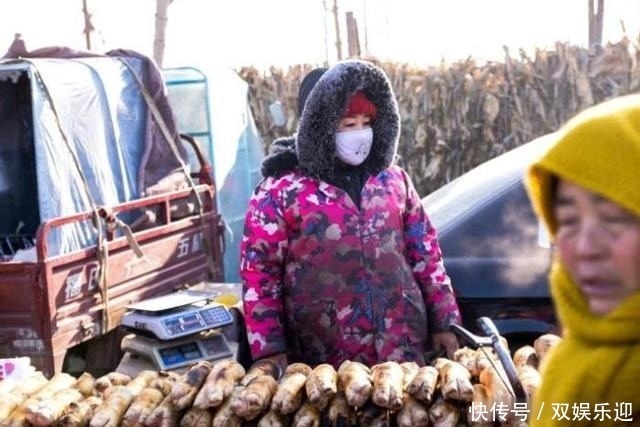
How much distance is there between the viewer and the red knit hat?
12.4ft

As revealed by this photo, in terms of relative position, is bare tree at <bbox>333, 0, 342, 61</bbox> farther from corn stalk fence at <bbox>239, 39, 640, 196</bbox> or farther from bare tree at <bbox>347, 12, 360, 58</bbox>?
corn stalk fence at <bbox>239, 39, 640, 196</bbox>

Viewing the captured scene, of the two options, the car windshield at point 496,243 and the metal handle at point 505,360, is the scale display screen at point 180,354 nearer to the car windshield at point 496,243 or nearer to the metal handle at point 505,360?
the car windshield at point 496,243

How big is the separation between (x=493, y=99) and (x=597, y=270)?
10.7 metres

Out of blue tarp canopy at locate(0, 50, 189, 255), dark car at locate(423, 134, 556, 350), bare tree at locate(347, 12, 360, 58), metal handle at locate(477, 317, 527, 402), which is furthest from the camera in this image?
bare tree at locate(347, 12, 360, 58)

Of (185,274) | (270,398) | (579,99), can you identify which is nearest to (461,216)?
(270,398)

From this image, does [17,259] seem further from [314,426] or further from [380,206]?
[314,426]

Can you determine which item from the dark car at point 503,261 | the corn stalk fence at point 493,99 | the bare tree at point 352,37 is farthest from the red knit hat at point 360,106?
the bare tree at point 352,37

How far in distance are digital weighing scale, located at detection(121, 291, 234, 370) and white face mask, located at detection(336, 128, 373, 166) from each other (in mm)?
1250

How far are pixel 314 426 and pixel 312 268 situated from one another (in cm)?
75

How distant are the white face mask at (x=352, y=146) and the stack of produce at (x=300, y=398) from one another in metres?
0.88

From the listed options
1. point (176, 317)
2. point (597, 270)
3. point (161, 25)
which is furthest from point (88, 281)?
point (161, 25)

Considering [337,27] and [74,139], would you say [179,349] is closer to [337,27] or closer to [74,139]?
[74,139]

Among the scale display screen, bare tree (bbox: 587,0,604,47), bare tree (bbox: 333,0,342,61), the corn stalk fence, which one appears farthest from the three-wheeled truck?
bare tree (bbox: 333,0,342,61)

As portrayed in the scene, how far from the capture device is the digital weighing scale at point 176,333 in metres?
4.42
